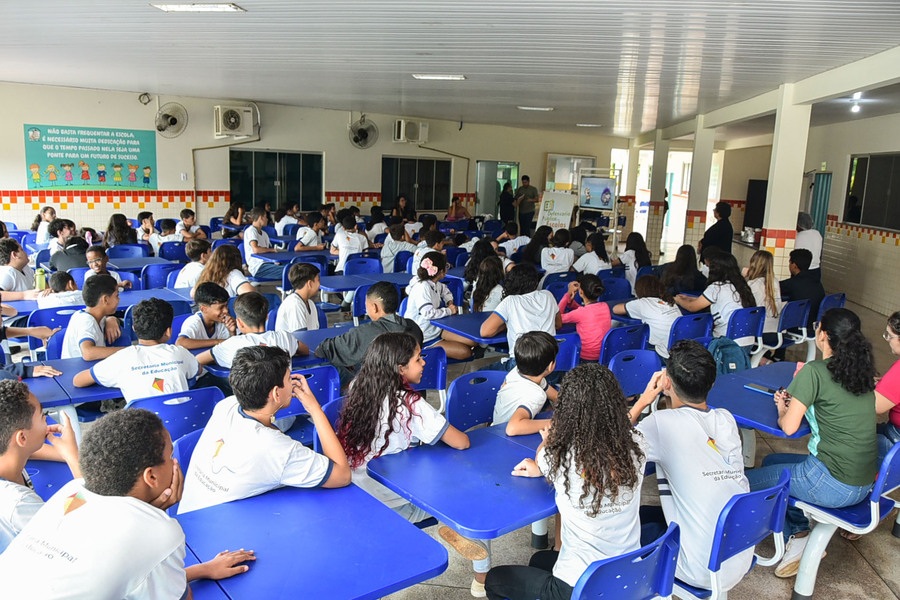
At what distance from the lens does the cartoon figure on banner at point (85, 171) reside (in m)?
10.8

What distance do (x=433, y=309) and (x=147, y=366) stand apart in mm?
2243

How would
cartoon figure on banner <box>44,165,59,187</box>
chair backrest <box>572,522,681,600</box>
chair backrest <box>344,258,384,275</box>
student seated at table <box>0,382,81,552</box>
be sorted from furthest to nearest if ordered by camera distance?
cartoon figure on banner <box>44,165,59,187</box>, chair backrest <box>344,258,384,275</box>, student seated at table <box>0,382,81,552</box>, chair backrest <box>572,522,681,600</box>

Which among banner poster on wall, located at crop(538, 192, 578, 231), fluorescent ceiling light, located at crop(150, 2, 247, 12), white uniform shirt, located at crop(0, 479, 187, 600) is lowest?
white uniform shirt, located at crop(0, 479, 187, 600)

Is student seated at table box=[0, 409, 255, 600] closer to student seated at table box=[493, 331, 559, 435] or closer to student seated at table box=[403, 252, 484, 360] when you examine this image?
student seated at table box=[493, 331, 559, 435]

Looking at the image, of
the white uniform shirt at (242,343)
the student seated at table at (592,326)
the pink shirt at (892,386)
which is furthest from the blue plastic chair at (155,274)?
the pink shirt at (892,386)

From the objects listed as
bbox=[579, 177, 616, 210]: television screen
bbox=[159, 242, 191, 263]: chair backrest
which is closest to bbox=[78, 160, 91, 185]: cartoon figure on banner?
bbox=[159, 242, 191, 263]: chair backrest

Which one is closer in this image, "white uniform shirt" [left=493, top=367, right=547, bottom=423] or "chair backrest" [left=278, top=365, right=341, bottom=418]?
"white uniform shirt" [left=493, top=367, right=547, bottom=423]

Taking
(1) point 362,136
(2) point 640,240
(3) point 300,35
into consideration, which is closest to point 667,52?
(2) point 640,240

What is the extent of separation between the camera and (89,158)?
10.9 metres

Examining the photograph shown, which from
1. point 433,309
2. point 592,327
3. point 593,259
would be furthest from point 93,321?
point 593,259

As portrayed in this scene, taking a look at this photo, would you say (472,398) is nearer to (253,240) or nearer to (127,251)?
(253,240)

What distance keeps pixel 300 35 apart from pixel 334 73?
95.8 inches

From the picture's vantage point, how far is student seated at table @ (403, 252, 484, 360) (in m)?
4.87

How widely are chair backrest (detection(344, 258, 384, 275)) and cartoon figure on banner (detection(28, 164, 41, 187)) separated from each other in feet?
20.8
